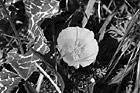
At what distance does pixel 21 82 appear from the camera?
1.56 m

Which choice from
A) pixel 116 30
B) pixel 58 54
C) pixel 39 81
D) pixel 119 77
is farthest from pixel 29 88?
pixel 116 30

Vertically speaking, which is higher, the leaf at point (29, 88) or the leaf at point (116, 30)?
the leaf at point (116, 30)

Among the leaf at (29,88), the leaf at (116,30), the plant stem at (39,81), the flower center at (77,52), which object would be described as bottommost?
the plant stem at (39,81)

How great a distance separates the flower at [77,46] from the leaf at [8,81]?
0.79 feet

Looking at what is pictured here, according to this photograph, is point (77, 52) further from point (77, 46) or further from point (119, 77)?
point (119, 77)

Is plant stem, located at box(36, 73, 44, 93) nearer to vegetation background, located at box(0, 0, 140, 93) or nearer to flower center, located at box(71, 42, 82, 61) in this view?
vegetation background, located at box(0, 0, 140, 93)

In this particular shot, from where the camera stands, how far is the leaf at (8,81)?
145 centimetres

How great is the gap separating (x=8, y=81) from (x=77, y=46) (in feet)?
1.23

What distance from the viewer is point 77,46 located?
1598 mm

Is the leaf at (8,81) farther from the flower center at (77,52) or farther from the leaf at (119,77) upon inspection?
the leaf at (119,77)

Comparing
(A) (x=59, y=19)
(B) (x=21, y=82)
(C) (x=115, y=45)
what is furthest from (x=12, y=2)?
(C) (x=115, y=45)

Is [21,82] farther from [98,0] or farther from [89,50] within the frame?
[98,0]

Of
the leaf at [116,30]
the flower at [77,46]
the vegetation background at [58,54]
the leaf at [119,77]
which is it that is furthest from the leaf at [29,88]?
the leaf at [116,30]

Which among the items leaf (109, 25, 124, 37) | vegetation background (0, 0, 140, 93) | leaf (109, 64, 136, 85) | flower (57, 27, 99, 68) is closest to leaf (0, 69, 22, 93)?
vegetation background (0, 0, 140, 93)
